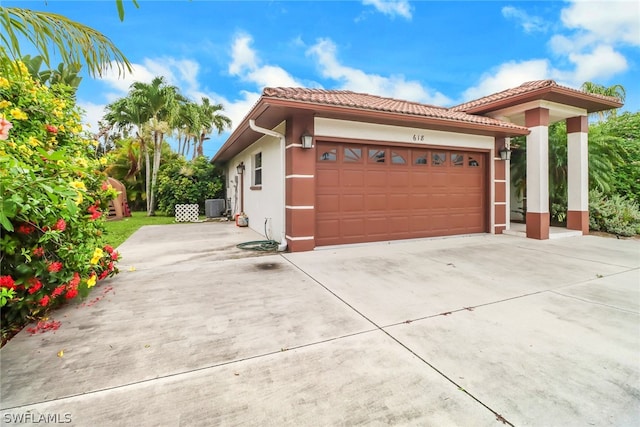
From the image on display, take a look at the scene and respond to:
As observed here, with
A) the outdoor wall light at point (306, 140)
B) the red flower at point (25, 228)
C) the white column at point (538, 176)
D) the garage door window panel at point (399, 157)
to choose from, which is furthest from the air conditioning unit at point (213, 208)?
the white column at point (538, 176)

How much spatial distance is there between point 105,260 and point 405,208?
611cm

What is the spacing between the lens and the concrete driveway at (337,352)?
165 cm

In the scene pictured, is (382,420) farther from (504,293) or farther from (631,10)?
(631,10)

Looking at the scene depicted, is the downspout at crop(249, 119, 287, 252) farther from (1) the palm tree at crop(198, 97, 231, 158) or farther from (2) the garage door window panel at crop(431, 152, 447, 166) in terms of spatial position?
(1) the palm tree at crop(198, 97, 231, 158)

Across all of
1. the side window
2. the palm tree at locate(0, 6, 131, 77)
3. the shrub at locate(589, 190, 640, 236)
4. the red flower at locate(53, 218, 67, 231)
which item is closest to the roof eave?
the shrub at locate(589, 190, 640, 236)

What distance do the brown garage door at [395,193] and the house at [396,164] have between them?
0.08ft

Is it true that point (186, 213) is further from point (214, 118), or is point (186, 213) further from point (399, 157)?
point (214, 118)

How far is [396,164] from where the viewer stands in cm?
714

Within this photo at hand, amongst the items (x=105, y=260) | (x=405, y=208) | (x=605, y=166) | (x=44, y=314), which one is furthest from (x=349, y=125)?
(x=605, y=166)

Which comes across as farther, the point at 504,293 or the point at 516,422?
the point at 504,293

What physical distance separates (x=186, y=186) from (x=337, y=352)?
13395 millimetres

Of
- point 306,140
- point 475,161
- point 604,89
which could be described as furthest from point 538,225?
point 604,89

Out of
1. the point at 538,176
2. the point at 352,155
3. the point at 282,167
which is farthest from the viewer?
the point at 538,176

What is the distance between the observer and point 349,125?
639 centimetres
